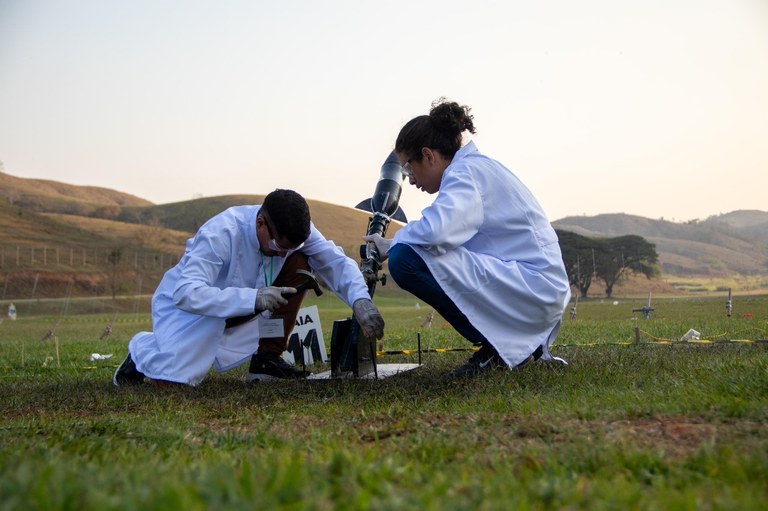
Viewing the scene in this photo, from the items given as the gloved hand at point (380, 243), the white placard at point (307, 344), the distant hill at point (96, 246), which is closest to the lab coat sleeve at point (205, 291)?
the gloved hand at point (380, 243)

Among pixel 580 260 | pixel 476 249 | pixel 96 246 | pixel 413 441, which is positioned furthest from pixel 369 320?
pixel 96 246

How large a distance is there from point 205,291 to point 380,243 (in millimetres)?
1344

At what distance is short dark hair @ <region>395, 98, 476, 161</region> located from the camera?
562cm

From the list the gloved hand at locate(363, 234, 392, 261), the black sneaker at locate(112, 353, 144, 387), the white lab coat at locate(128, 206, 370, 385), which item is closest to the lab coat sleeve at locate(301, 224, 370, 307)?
the white lab coat at locate(128, 206, 370, 385)

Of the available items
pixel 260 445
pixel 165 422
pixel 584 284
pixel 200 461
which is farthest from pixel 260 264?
pixel 584 284

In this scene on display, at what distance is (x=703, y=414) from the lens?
348cm

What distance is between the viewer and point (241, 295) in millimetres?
5570

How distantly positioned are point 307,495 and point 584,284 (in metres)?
72.8

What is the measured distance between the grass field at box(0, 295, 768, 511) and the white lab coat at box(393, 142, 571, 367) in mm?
380

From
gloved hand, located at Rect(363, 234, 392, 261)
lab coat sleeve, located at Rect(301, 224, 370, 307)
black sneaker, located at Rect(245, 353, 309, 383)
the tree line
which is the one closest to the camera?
gloved hand, located at Rect(363, 234, 392, 261)

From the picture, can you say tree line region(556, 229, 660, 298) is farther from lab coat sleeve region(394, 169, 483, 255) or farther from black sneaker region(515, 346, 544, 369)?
lab coat sleeve region(394, 169, 483, 255)

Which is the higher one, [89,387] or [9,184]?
[9,184]

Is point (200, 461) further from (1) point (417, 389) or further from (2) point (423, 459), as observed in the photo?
(1) point (417, 389)

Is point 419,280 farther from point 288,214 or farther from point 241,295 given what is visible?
point 241,295
